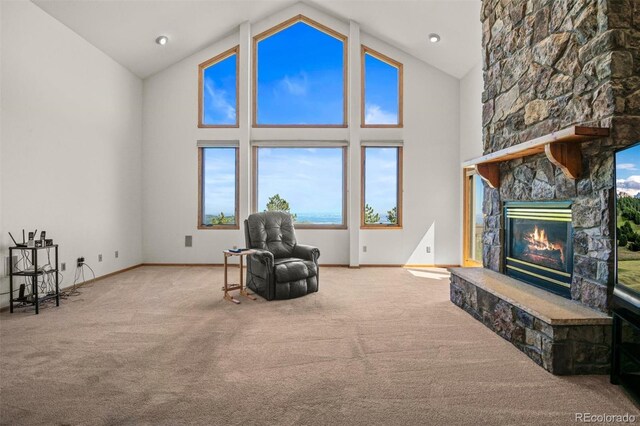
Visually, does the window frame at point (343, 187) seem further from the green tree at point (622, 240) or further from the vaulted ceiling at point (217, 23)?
the green tree at point (622, 240)

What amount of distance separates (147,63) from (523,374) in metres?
7.02

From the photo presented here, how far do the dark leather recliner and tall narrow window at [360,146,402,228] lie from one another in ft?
6.80

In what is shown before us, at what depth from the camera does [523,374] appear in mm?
2475

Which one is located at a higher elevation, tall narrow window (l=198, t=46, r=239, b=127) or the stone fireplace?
tall narrow window (l=198, t=46, r=239, b=127)

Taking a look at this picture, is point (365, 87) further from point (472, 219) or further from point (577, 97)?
point (577, 97)

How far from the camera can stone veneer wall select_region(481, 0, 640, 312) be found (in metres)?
2.60

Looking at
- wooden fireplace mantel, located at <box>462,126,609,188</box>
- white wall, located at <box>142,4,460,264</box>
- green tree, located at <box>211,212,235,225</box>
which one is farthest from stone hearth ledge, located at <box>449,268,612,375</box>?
green tree, located at <box>211,212,235,225</box>

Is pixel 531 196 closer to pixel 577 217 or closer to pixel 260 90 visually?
pixel 577 217

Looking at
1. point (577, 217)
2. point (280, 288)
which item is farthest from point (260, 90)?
point (577, 217)

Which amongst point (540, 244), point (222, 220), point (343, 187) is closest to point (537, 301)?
point (540, 244)

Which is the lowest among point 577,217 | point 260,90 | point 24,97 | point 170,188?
point 577,217

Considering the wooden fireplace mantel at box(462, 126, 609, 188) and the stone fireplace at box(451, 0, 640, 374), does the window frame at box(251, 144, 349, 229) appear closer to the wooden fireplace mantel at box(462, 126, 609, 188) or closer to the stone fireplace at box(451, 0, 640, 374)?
the stone fireplace at box(451, 0, 640, 374)

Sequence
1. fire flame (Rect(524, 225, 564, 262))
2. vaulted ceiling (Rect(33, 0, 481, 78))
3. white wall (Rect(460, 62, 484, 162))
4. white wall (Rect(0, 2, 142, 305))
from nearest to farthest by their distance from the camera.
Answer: fire flame (Rect(524, 225, 564, 262))
white wall (Rect(0, 2, 142, 305))
vaulted ceiling (Rect(33, 0, 481, 78))
white wall (Rect(460, 62, 484, 162))

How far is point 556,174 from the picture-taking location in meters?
3.20
